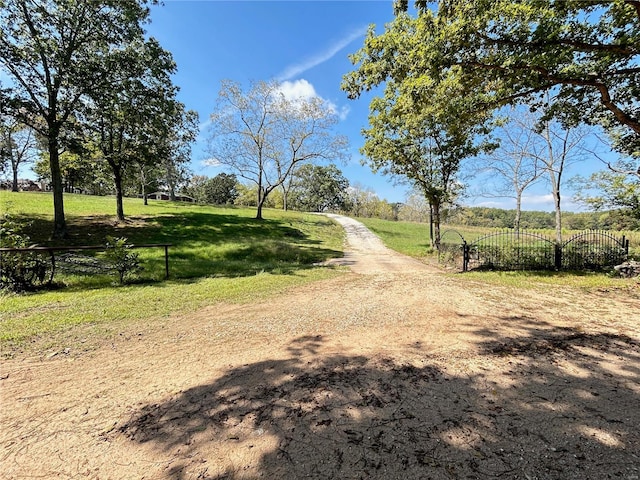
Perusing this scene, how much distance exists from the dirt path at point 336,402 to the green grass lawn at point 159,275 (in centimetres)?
142

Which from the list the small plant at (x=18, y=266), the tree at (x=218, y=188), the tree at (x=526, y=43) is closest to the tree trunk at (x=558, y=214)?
the tree at (x=526, y=43)

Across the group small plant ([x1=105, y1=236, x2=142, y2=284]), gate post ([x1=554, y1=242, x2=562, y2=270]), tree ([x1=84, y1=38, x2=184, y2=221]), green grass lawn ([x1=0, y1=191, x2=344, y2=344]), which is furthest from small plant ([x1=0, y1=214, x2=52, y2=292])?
gate post ([x1=554, y1=242, x2=562, y2=270])

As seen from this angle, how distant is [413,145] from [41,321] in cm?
1473

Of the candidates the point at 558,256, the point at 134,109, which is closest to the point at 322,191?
the point at 134,109

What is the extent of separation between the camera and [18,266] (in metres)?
6.86

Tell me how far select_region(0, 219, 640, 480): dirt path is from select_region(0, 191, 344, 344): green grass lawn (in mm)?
1415

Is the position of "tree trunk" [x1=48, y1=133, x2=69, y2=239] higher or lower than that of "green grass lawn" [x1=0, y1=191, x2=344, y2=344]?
higher

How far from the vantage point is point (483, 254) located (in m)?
10.6

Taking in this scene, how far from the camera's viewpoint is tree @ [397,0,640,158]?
18.6ft

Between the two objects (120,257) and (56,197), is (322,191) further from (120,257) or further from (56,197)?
(120,257)

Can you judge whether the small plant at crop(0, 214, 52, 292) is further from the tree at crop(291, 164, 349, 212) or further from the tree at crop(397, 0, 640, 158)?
the tree at crop(291, 164, 349, 212)

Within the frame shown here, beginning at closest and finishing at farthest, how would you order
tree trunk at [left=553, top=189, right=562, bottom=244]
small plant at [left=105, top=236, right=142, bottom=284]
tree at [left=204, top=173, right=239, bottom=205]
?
small plant at [left=105, top=236, right=142, bottom=284]
tree trunk at [left=553, top=189, right=562, bottom=244]
tree at [left=204, top=173, right=239, bottom=205]

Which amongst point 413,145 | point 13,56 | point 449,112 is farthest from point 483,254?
point 13,56

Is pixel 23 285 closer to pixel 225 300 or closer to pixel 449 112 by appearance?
pixel 225 300
